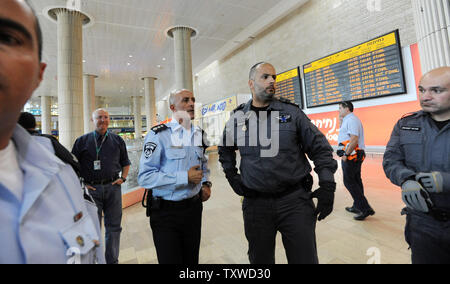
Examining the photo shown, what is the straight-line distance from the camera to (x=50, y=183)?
1.95 feet

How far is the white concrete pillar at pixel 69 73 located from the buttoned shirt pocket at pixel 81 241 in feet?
29.8

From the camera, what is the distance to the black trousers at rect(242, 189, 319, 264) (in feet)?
5.01

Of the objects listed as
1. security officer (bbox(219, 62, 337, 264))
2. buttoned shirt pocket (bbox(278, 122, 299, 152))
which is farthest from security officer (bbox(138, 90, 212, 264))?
buttoned shirt pocket (bbox(278, 122, 299, 152))

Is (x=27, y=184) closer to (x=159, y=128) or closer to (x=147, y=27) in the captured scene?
(x=159, y=128)

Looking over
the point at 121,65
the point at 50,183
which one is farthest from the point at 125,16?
the point at 50,183

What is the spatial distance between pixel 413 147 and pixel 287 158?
0.87 meters

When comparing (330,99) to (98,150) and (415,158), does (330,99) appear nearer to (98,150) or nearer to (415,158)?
(415,158)

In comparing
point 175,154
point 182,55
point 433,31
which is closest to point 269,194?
point 175,154

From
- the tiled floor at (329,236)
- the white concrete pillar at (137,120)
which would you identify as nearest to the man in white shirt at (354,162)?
the tiled floor at (329,236)

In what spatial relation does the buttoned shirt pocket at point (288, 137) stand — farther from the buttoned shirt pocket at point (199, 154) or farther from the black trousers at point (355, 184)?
the black trousers at point (355, 184)

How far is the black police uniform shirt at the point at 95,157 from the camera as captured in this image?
266cm

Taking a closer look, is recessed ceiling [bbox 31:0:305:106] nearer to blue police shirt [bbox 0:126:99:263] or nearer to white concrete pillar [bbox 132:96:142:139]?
blue police shirt [bbox 0:126:99:263]

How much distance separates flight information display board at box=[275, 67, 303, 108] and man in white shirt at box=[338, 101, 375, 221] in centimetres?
536
